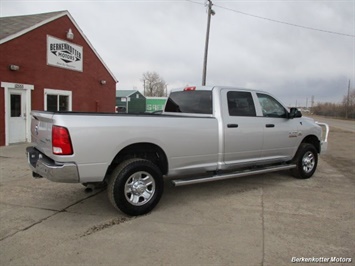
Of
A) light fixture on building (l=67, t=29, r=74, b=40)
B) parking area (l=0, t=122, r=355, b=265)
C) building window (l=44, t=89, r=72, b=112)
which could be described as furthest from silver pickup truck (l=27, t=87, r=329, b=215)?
light fixture on building (l=67, t=29, r=74, b=40)

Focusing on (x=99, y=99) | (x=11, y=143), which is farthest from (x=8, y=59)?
(x=99, y=99)

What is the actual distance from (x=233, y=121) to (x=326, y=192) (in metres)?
2.38

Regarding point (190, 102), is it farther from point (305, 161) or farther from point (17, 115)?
point (17, 115)

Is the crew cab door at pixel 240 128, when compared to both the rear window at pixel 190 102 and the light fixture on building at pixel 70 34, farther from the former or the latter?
the light fixture on building at pixel 70 34

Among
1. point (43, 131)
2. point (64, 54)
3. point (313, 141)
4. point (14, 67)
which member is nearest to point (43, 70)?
point (64, 54)

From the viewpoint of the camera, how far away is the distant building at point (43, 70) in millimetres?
11680

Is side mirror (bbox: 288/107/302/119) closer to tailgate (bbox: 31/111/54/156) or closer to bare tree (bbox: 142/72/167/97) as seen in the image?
tailgate (bbox: 31/111/54/156)

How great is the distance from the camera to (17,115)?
12234mm

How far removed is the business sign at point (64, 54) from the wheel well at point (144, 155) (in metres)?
10.4

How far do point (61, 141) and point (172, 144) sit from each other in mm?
1659

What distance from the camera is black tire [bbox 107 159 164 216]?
4.39 metres

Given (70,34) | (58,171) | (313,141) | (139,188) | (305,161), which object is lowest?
(139,188)

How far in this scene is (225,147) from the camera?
5527mm

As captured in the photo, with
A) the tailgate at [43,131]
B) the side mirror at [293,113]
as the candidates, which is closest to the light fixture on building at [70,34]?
the tailgate at [43,131]
